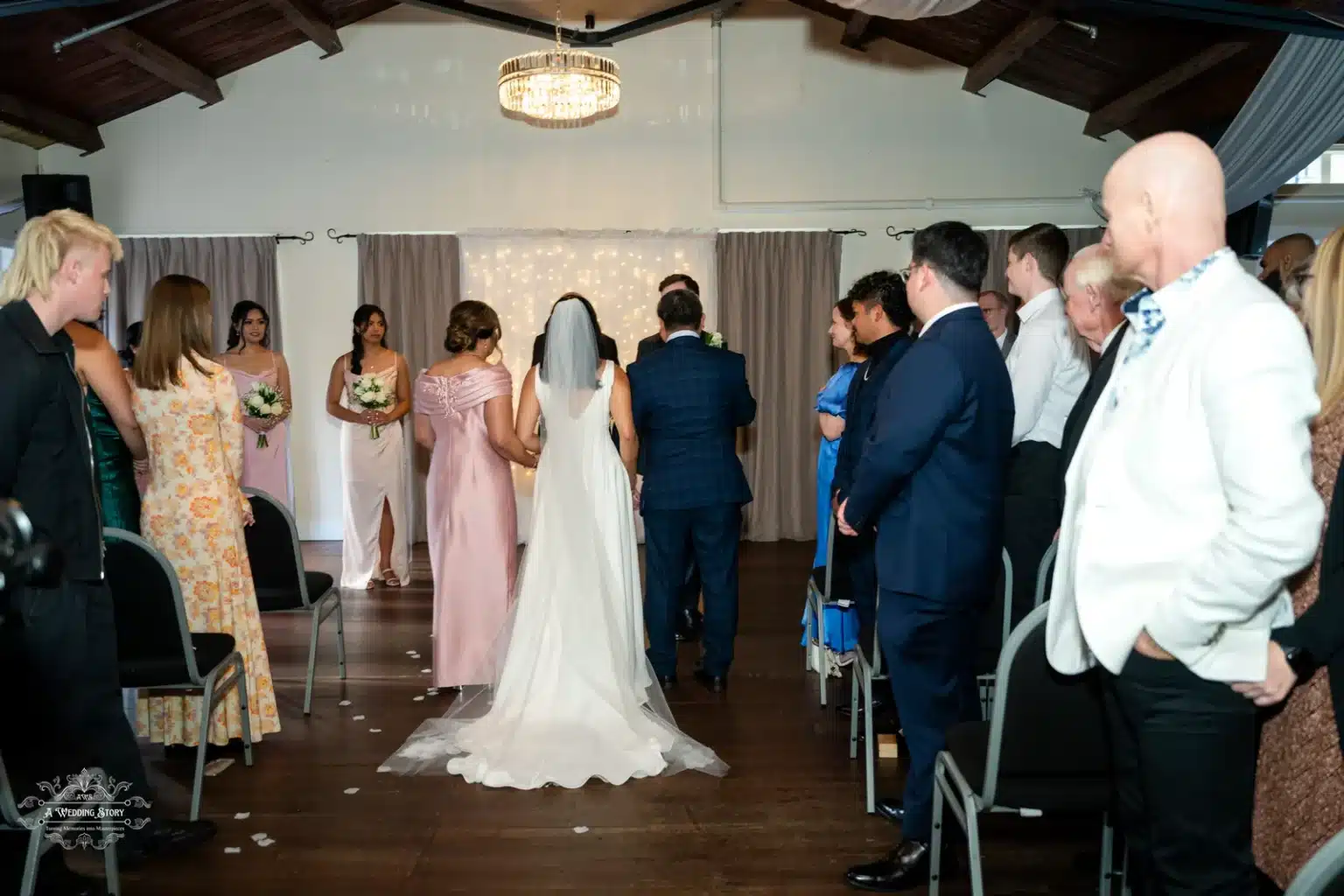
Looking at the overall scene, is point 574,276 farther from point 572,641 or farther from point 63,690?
point 63,690

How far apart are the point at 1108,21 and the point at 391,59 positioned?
559cm

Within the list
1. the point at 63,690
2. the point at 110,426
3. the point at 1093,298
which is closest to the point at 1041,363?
the point at 1093,298

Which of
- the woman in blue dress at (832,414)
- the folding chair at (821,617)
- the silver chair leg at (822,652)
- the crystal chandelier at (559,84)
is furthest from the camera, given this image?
the crystal chandelier at (559,84)

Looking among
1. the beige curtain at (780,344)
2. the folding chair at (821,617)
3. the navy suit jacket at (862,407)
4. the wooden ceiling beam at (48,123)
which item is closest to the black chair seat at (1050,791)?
the navy suit jacket at (862,407)

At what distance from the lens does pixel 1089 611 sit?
1.86m

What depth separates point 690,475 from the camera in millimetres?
4824

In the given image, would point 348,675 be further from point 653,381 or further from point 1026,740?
point 1026,740

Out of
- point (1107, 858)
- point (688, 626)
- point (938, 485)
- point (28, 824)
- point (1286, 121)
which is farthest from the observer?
point (688, 626)

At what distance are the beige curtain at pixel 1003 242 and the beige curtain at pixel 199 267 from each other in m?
5.96

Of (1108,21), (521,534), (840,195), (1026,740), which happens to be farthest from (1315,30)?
(521,534)

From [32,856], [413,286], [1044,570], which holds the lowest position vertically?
[32,856]

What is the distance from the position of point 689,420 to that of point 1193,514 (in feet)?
10.1

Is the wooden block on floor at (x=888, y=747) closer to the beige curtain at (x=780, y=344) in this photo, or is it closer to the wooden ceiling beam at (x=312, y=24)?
the beige curtain at (x=780, y=344)

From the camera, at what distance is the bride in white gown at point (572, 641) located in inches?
157
